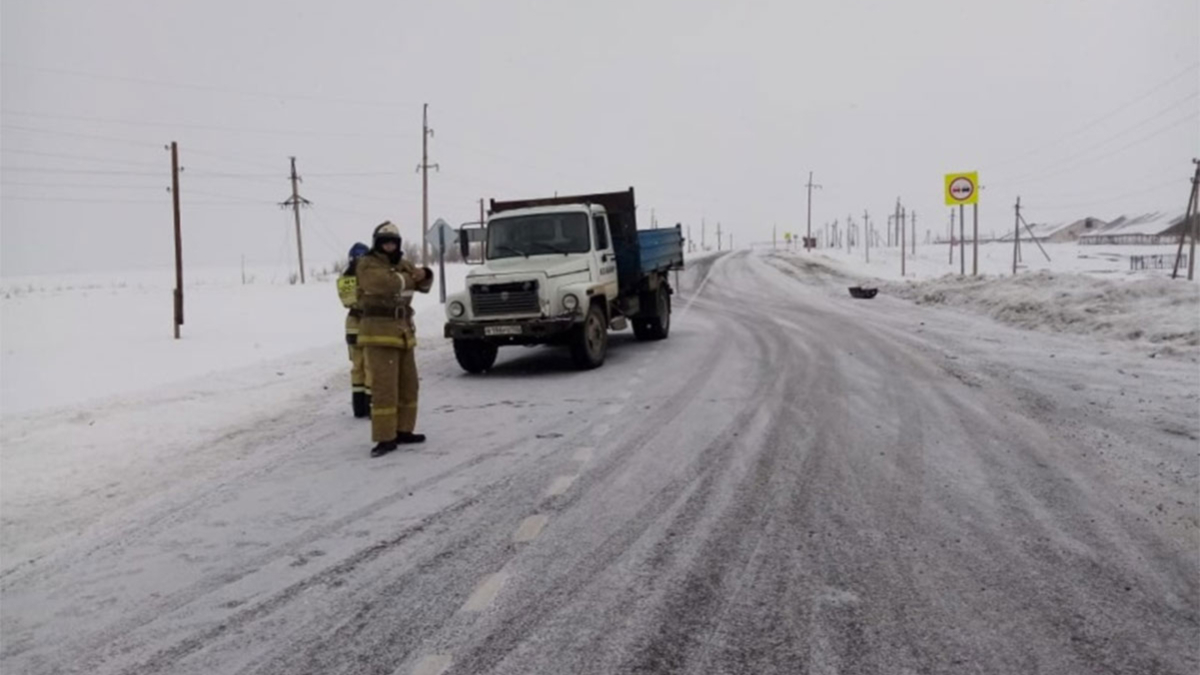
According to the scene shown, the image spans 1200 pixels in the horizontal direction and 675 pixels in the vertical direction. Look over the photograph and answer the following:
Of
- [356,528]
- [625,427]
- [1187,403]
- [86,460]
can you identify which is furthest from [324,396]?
[1187,403]

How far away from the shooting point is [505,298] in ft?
39.0

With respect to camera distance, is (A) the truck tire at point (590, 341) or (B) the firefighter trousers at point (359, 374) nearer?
(B) the firefighter trousers at point (359, 374)

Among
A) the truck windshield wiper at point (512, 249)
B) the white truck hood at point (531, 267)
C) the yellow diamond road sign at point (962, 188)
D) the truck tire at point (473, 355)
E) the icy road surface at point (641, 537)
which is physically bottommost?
the icy road surface at point (641, 537)

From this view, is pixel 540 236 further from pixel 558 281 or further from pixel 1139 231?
pixel 1139 231

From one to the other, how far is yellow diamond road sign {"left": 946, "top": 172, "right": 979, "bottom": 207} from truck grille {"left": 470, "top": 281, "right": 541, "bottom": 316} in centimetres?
1908

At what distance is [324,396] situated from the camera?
35.5 feet

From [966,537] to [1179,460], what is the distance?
2824mm

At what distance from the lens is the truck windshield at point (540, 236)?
12.9 metres

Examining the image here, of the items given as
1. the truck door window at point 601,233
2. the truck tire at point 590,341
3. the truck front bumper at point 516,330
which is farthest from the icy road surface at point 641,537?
the truck door window at point 601,233

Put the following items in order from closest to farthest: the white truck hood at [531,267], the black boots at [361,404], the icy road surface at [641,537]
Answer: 1. the icy road surface at [641,537]
2. the black boots at [361,404]
3. the white truck hood at [531,267]

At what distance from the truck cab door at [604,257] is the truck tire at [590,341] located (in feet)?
1.88

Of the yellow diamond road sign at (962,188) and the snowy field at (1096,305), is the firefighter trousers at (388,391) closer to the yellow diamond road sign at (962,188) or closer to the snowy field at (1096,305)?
the snowy field at (1096,305)

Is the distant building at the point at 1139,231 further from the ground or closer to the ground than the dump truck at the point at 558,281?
further from the ground

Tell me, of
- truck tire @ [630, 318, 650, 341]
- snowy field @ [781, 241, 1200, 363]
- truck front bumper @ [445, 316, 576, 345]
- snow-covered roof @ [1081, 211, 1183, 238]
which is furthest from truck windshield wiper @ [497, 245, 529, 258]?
snow-covered roof @ [1081, 211, 1183, 238]
